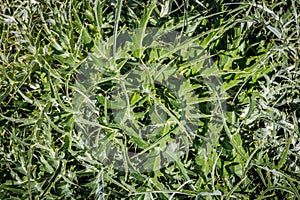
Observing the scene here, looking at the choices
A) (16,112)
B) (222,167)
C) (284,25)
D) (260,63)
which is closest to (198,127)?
(222,167)

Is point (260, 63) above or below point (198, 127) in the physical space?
above

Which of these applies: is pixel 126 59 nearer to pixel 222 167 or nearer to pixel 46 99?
pixel 46 99

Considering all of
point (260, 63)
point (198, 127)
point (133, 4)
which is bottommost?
point (198, 127)

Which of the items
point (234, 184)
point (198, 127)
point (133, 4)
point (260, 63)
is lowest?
point (234, 184)

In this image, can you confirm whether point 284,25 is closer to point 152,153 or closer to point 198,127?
point 198,127

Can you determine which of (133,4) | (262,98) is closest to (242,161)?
(262,98)

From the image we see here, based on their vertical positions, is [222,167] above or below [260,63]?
below
